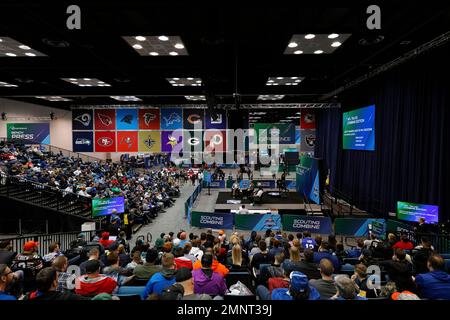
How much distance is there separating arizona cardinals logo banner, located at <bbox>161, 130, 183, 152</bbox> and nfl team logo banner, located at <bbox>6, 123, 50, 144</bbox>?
37.7ft

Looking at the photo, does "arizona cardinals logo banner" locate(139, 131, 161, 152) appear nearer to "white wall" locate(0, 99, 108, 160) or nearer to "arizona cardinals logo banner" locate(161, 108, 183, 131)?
"arizona cardinals logo banner" locate(161, 108, 183, 131)

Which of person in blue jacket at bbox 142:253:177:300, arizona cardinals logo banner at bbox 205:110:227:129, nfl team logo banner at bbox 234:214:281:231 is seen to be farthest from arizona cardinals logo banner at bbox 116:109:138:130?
person in blue jacket at bbox 142:253:177:300

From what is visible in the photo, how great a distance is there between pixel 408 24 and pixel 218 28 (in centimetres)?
555

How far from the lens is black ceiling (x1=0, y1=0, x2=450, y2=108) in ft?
22.1

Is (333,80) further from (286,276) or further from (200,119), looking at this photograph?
(286,276)

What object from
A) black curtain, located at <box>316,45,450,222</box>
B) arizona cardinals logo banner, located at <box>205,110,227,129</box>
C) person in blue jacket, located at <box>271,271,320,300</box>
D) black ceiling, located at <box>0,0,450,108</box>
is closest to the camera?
person in blue jacket, located at <box>271,271,320,300</box>

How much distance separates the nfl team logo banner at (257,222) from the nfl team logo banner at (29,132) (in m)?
19.6

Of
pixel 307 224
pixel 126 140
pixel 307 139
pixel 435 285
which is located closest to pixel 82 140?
pixel 126 140

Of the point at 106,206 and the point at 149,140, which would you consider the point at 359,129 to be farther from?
the point at 149,140

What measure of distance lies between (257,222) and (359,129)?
8.66m

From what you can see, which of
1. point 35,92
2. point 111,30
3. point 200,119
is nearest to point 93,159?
point 35,92

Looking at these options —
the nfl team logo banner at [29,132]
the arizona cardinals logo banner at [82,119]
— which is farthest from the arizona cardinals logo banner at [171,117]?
the nfl team logo banner at [29,132]

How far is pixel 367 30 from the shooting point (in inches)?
317
